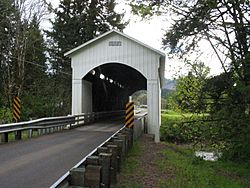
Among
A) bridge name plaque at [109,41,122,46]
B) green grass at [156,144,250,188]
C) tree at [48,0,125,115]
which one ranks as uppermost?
tree at [48,0,125,115]

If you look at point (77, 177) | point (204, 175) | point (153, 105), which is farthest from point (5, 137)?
point (153, 105)

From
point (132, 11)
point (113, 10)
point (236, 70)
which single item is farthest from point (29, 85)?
point (236, 70)

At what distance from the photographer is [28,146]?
29.8 feet

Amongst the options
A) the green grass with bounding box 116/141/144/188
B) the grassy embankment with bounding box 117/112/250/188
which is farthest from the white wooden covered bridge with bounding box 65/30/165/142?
the green grass with bounding box 116/141/144/188

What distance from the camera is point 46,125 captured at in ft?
41.9

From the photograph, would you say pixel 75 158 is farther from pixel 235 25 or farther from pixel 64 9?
pixel 64 9

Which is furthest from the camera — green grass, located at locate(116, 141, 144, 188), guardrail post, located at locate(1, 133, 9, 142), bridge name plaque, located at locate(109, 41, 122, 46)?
bridge name plaque, located at locate(109, 41, 122, 46)

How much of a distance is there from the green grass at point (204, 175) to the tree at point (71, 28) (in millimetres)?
19593

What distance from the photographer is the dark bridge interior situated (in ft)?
70.5

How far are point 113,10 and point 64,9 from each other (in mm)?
4651

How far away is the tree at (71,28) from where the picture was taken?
29484 millimetres

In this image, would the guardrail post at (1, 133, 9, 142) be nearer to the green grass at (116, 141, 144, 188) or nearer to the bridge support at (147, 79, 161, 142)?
Answer: the green grass at (116, 141, 144, 188)

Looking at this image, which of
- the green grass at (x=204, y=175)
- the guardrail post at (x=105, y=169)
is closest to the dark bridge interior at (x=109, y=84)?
the green grass at (x=204, y=175)

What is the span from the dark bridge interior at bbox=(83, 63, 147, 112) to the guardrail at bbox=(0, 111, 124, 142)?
8.25 feet
